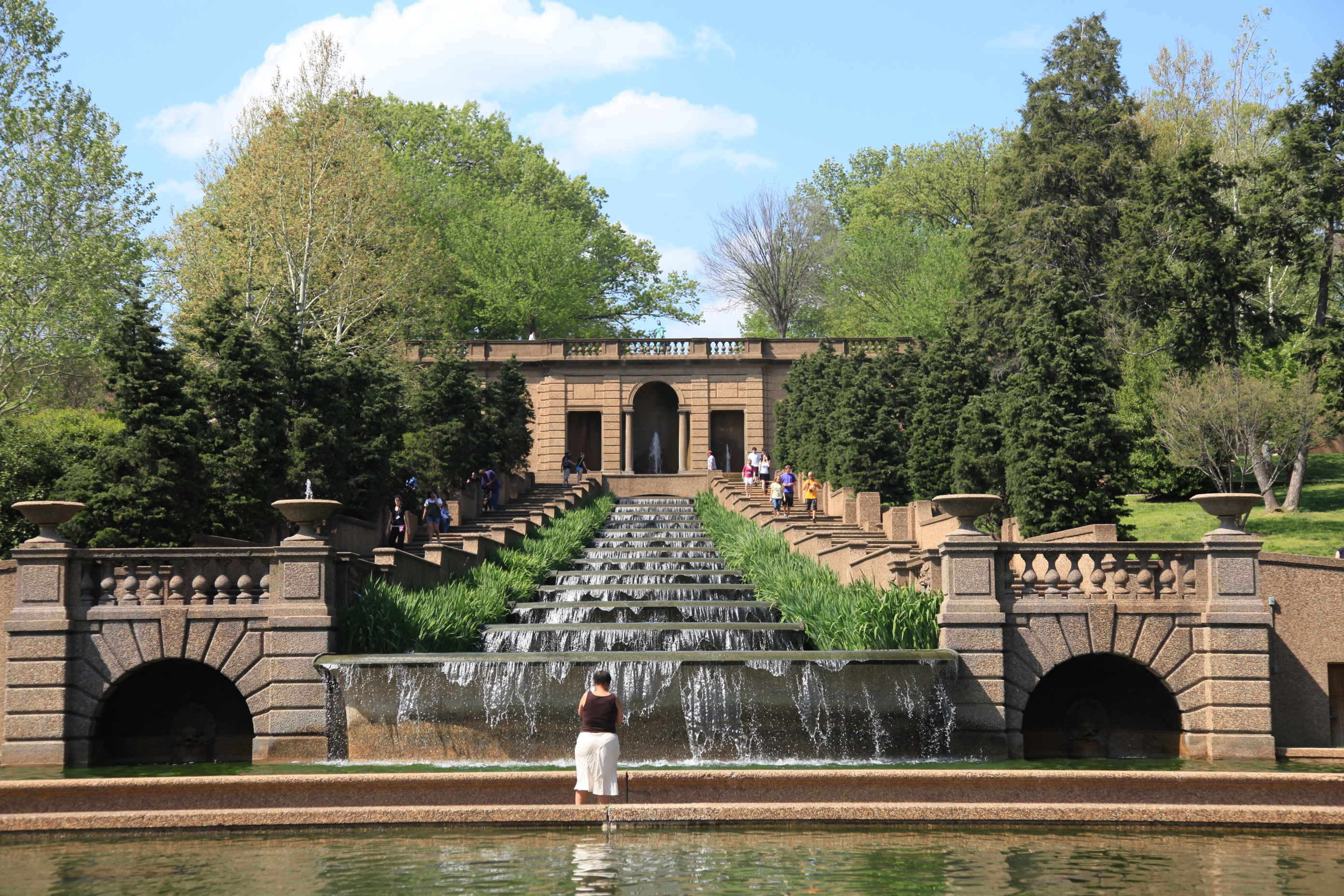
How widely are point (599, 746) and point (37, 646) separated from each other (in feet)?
30.9

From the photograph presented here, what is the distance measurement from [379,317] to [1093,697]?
2948cm


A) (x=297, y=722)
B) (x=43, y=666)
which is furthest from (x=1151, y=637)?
(x=43, y=666)

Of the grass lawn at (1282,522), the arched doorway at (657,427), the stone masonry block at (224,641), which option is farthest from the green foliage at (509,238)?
the stone masonry block at (224,641)

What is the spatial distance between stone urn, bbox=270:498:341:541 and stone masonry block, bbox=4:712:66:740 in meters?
3.92

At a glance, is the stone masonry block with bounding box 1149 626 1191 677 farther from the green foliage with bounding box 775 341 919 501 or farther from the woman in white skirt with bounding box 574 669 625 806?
the green foliage with bounding box 775 341 919 501

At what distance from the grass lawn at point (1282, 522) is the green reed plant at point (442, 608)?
17351 millimetres

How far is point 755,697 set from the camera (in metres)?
15.9

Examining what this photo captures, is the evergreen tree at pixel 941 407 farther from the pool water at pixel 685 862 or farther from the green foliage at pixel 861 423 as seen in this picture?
the pool water at pixel 685 862

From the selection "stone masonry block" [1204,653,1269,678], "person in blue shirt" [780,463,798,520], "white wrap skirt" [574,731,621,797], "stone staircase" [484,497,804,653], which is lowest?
"white wrap skirt" [574,731,621,797]

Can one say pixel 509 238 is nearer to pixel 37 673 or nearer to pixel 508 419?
pixel 508 419

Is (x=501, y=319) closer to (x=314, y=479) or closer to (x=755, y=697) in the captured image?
(x=314, y=479)

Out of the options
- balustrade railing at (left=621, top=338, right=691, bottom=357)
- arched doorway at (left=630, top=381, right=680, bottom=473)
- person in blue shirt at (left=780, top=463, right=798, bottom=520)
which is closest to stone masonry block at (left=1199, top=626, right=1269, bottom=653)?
person in blue shirt at (left=780, top=463, right=798, bottom=520)

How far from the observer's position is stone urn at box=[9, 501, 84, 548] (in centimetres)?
1628

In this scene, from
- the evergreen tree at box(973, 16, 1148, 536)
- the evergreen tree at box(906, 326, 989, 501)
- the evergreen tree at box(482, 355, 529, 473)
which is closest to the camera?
the evergreen tree at box(906, 326, 989, 501)
